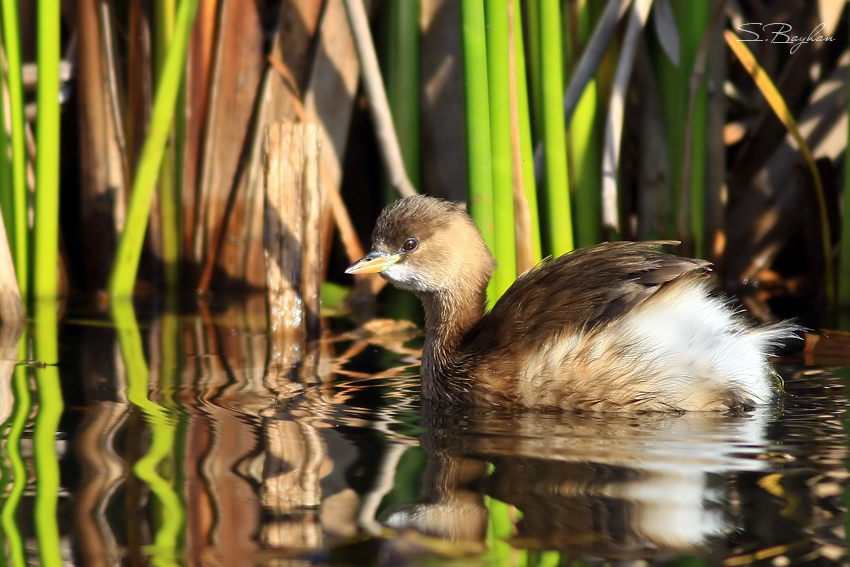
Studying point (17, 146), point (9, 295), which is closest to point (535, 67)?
point (17, 146)

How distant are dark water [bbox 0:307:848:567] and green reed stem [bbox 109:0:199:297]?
1484mm

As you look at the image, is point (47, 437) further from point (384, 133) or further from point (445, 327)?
point (384, 133)

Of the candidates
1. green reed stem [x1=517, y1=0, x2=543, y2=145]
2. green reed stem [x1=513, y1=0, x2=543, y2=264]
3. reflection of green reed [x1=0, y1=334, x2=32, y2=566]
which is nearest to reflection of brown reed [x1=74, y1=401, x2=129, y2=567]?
reflection of green reed [x1=0, y1=334, x2=32, y2=566]

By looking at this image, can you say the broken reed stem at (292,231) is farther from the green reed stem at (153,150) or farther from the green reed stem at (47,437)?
the green reed stem at (47,437)

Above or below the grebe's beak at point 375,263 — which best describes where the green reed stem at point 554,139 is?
above

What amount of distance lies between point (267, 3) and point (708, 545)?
483 cm

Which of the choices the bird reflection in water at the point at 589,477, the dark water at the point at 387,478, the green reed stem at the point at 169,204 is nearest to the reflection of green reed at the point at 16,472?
the dark water at the point at 387,478

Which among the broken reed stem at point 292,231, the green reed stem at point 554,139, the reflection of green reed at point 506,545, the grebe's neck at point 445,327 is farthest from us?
the broken reed stem at point 292,231

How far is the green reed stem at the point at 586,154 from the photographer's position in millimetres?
5367

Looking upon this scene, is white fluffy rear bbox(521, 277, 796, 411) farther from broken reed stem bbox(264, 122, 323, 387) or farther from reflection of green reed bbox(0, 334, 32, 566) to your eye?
broken reed stem bbox(264, 122, 323, 387)

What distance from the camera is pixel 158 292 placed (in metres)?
6.31

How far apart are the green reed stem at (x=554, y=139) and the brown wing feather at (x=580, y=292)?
3.16 ft

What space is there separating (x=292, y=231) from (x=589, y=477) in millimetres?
2670

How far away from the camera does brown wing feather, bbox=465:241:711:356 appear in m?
3.48
